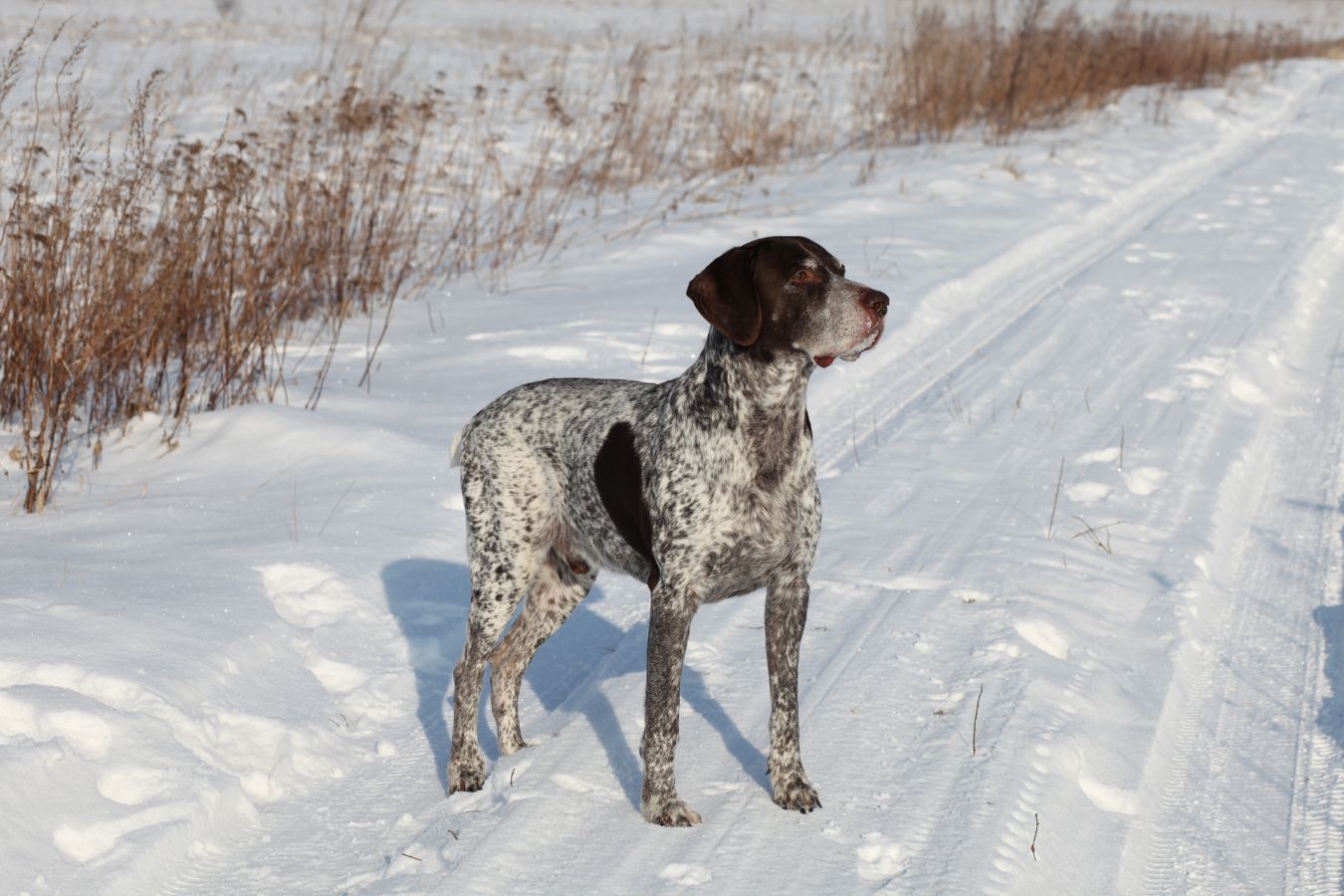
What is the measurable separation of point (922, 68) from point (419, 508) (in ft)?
40.6

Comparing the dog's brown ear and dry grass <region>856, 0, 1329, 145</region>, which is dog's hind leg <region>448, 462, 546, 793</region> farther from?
dry grass <region>856, 0, 1329, 145</region>

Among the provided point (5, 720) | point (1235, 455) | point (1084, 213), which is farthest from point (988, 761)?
point (1084, 213)

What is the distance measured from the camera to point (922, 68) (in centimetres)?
1644

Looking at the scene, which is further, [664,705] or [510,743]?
→ [510,743]

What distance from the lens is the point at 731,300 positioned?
11.4 ft

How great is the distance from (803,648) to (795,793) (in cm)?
102

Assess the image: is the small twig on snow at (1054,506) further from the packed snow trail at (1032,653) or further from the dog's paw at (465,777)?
the dog's paw at (465,777)

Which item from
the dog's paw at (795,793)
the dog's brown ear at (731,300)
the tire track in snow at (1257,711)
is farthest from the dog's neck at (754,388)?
the tire track in snow at (1257,711)

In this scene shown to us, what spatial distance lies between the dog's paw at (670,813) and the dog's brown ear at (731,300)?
1.23 meters

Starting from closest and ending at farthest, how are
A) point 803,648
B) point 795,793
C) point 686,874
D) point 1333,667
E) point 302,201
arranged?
point 686,874 < point 795,793 < point 1333,667 < point 803,648 < point 302,201

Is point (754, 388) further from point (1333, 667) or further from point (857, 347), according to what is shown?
point (1333, 667)

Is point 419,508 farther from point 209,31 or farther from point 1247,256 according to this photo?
point 209,31

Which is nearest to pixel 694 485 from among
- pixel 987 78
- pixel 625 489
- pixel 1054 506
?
pixel 625 489

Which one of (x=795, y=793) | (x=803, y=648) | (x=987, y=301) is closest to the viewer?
(x=795, y=793)
